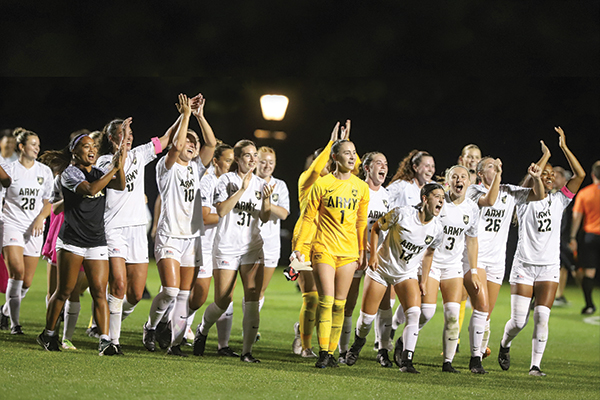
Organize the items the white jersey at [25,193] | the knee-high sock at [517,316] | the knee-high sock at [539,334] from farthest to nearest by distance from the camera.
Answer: the white jersey at [25,193] → the knee-high sock at [517,316] → the knee-high sock at [539,334]

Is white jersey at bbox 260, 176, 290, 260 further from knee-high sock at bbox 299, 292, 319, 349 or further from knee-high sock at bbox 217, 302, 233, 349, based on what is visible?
knee-high sock at bbox 299, 292, 319, 349

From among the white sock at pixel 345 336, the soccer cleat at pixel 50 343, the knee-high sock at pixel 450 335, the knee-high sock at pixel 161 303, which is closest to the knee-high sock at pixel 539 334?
the knee-high sock at pixel 450 335

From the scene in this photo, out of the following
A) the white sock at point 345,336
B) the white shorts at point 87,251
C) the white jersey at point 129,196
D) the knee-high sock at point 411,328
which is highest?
the white jersey at point 129,196

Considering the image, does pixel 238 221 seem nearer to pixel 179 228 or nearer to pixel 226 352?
pixel 179 228

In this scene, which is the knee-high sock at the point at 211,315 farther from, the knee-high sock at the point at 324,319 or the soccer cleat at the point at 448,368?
the soccer cleat at the point at 448,368

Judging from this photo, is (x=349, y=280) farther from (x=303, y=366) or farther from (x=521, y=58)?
(x=521, y=58)

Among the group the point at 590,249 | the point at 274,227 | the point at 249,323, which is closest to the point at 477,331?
the point at 249,323

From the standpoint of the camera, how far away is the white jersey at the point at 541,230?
703 cm

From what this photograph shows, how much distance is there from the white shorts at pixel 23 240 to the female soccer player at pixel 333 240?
3341 millimetres

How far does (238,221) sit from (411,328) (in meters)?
1.86

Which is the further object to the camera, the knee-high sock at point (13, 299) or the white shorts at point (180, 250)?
the knee-high sock at point (13, 299)

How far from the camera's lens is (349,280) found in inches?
256

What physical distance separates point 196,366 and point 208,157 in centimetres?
225

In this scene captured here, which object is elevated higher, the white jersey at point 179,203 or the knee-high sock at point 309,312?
the white jersey at point 179,203
